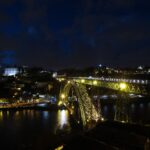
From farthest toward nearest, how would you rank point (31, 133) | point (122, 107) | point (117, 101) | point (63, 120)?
point (63, 120) → point (31, 133) → point (117, 101) → point (122, 107)

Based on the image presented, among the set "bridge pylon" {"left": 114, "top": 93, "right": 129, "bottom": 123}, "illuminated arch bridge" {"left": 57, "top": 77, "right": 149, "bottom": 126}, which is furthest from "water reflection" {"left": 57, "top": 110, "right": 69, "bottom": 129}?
"bridge pylon" {"left": 114, "top": 93, "right": 129, "bottom": 123}

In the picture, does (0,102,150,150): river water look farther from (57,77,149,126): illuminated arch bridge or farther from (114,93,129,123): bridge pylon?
(114,93,129,123): bridge pylon

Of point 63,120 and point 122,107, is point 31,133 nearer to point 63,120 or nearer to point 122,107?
point 63,120

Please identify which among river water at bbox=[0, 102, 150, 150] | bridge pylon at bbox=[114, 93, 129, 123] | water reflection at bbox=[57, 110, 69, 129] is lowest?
river water at bbox=[0, 102, 150, 150]

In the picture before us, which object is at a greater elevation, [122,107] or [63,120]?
[122,107]

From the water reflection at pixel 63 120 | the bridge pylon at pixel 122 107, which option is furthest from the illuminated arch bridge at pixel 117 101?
the water reflection at pixel 63 120

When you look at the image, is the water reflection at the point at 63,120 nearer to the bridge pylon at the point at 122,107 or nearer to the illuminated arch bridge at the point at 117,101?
the illuminated arch bridge at the point at 117,101

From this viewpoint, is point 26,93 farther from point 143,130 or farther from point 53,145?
point 143,130

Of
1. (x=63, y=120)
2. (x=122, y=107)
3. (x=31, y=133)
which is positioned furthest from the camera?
(x=63, y=120)

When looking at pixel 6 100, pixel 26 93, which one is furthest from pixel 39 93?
pixel 6 100

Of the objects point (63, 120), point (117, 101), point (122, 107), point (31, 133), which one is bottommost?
point (31, 133)

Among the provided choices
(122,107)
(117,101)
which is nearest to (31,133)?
(117,101)
